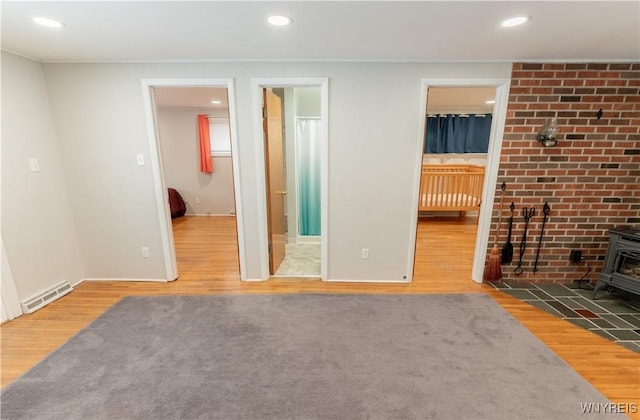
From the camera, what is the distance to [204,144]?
5.73 meters

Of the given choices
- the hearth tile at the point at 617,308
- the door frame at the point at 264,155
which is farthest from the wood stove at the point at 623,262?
the door frame at the point at 264,155

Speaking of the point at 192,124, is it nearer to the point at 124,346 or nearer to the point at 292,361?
the point at 124,346

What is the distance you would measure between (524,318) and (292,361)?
198cm

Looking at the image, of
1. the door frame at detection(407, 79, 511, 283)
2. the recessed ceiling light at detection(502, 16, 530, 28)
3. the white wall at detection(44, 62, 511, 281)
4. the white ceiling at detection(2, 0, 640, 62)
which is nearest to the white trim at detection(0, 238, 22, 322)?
the white wall at detection(44, 62, 511, 281)

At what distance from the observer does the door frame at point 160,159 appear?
2.61 m

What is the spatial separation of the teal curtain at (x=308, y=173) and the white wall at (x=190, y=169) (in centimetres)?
231

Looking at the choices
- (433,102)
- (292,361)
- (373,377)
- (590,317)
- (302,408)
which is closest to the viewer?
(302,408)

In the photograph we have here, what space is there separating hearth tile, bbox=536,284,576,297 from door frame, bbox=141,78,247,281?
309 cm

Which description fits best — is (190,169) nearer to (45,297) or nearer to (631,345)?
(45,297)

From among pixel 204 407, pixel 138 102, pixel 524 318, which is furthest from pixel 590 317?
pixel 138 102

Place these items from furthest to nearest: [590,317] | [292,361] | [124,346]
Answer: [590,317]
[124,346]
[292,361]

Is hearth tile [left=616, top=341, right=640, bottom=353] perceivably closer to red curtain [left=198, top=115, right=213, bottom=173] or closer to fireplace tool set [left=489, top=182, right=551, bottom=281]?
fireplace tool set [left=489, top=182, right=551, bottom=281]

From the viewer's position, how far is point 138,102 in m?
2.66

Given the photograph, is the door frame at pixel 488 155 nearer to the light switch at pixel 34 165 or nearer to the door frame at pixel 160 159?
the door frame at pixel 160 159
